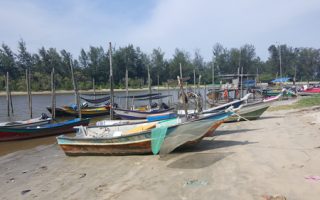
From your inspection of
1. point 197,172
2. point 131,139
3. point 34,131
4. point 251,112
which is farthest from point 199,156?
point 34,131

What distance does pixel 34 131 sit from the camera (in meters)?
19.2

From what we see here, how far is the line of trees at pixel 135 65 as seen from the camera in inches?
3642

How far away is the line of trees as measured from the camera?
303ft

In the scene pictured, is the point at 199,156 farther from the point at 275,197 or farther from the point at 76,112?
the point at 76,112

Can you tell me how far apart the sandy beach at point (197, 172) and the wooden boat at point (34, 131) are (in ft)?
16.1

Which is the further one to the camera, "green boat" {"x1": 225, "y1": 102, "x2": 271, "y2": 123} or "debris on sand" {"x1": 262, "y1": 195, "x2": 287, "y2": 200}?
"green boat" {"x1": 225, "y1": 102, "x2": 271, "y2": 123}

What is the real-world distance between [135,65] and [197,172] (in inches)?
3832

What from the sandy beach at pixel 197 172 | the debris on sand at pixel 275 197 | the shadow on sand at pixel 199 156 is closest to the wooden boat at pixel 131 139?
the sandy beach at pixel 197 172

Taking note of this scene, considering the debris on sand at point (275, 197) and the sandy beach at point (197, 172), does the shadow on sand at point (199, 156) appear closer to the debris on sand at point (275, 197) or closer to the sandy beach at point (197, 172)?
the sandy beach at point (197, 172)

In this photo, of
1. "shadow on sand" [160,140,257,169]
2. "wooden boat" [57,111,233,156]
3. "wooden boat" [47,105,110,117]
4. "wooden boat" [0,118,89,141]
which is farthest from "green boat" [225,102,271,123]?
"wooden boat" [47,105,110,117]

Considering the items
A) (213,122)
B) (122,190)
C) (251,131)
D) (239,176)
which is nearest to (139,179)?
(122,190)

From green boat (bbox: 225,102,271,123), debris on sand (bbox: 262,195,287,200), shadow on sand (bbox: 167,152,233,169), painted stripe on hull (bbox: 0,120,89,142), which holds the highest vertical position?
green boat (bbox: 225,102,271,123)

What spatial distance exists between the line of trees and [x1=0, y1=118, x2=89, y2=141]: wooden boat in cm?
6323

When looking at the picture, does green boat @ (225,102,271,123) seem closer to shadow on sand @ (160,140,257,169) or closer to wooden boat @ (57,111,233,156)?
wooden boat @ (57,111,233,156)
